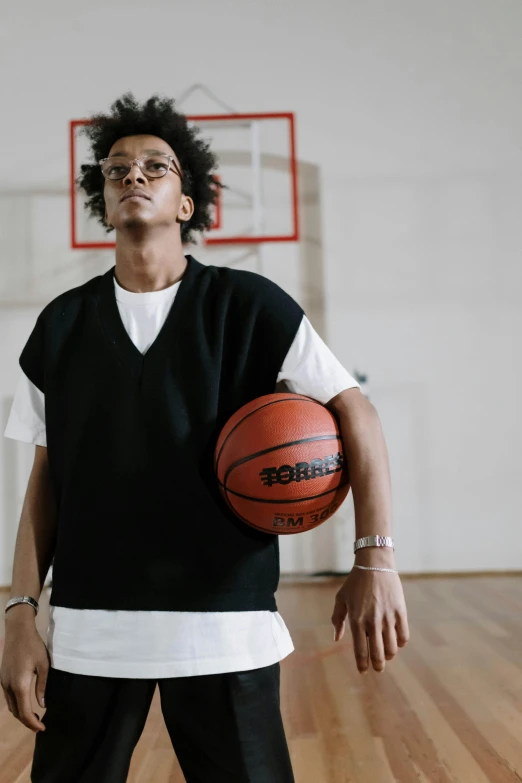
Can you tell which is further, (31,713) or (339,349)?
(339,349)

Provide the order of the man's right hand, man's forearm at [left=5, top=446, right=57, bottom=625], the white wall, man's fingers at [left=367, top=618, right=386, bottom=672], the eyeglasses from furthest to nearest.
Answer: the white wall
the eyeglasses
man's forearm at [left=5, top=446, right=57, bottom=625]
the man's right hand
man's fingers at [left=367, top=618, right=386, bottom=672]

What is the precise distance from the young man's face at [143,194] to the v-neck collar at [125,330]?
11 centimetres

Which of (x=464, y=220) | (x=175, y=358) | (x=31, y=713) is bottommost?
(x=31, y=713)

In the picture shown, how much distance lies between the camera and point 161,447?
3.29 ft

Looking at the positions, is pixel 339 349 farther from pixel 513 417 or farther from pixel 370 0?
pixel 370 0

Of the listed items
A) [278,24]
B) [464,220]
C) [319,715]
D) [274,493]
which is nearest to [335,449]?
[274,493]

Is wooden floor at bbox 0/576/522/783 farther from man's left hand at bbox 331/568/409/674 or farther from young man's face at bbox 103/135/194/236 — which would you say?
young man's face at bbox 103/135/194/236

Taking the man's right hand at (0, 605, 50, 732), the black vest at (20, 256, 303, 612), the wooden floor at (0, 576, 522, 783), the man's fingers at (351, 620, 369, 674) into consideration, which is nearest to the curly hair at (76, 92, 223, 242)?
the black vest at (20, 256, 303, 612)

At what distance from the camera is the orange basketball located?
1000 millimetres

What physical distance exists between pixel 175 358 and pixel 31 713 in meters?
0.55

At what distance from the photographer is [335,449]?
101 cm

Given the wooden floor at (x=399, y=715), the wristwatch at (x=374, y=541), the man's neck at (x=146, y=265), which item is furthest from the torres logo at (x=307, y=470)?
the wooden floor at (x=399, y=715)

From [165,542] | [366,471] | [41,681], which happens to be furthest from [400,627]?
[41,681]

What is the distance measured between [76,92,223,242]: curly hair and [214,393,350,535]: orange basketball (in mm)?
536
